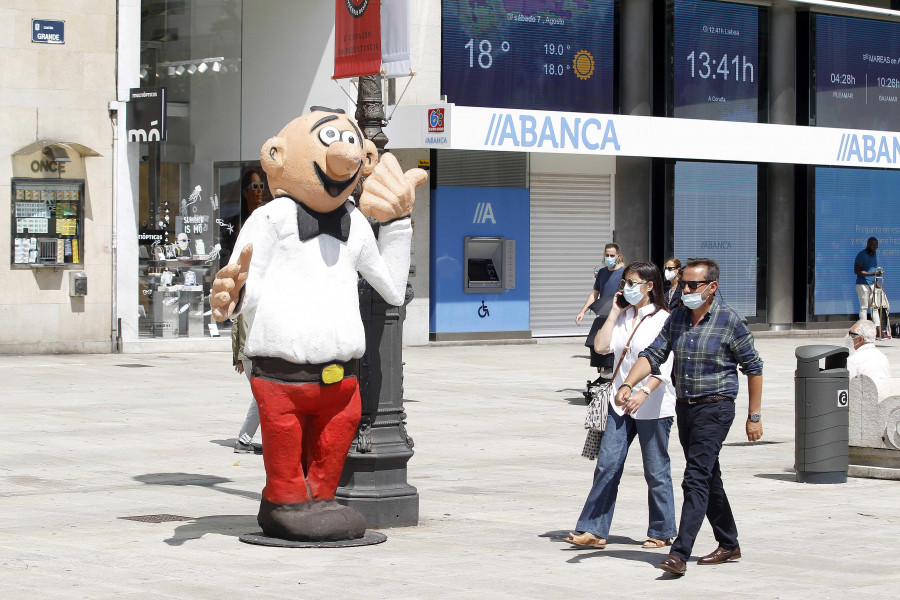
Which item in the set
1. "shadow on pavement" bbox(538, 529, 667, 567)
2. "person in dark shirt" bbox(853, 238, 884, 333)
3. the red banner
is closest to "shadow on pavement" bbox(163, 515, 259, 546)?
"shadow on pavement" bbox(538, 529, 667, 567)

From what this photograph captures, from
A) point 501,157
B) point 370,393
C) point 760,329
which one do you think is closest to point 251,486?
point 370,393

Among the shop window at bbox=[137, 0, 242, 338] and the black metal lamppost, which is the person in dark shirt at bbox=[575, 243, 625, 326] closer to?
the black metal lamppost

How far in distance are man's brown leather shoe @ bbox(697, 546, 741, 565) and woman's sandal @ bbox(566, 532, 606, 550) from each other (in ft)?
2.15

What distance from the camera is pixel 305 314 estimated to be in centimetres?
772

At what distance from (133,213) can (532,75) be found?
7.69m

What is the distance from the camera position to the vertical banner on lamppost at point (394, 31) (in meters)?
14.3

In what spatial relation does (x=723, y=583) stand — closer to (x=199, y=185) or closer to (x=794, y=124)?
(x=199, y=185)

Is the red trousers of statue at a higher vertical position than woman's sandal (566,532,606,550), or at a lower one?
higher

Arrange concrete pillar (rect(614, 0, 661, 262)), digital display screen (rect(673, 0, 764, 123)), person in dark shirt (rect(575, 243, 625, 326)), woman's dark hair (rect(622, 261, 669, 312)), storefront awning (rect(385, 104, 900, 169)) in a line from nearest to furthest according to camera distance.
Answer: woman's dark hair (rect(622, 261, 669, 312)) < person in dark shirt (rect(575, 243, 625, 326)) < storefront awning (rect(385, 104, 900, 169)) < concrete pillar (rect(614, 0, 661, 262)) < digital display screen (rect(673, 0, 764, 123))

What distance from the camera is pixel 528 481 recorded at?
34.4 ft

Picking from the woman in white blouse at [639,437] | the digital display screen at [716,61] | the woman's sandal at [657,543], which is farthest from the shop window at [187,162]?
the woman's sandal at [657,543]

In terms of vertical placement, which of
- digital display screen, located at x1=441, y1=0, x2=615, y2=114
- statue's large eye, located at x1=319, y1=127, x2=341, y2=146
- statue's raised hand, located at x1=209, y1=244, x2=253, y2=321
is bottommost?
statue's raised hand, located at x1=209, y1=244, x2=253, y2=321

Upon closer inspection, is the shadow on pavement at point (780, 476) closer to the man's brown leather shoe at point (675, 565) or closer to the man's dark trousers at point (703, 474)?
the man's dark trousers at point (703, 474)

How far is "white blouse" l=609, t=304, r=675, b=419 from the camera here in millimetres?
7996
